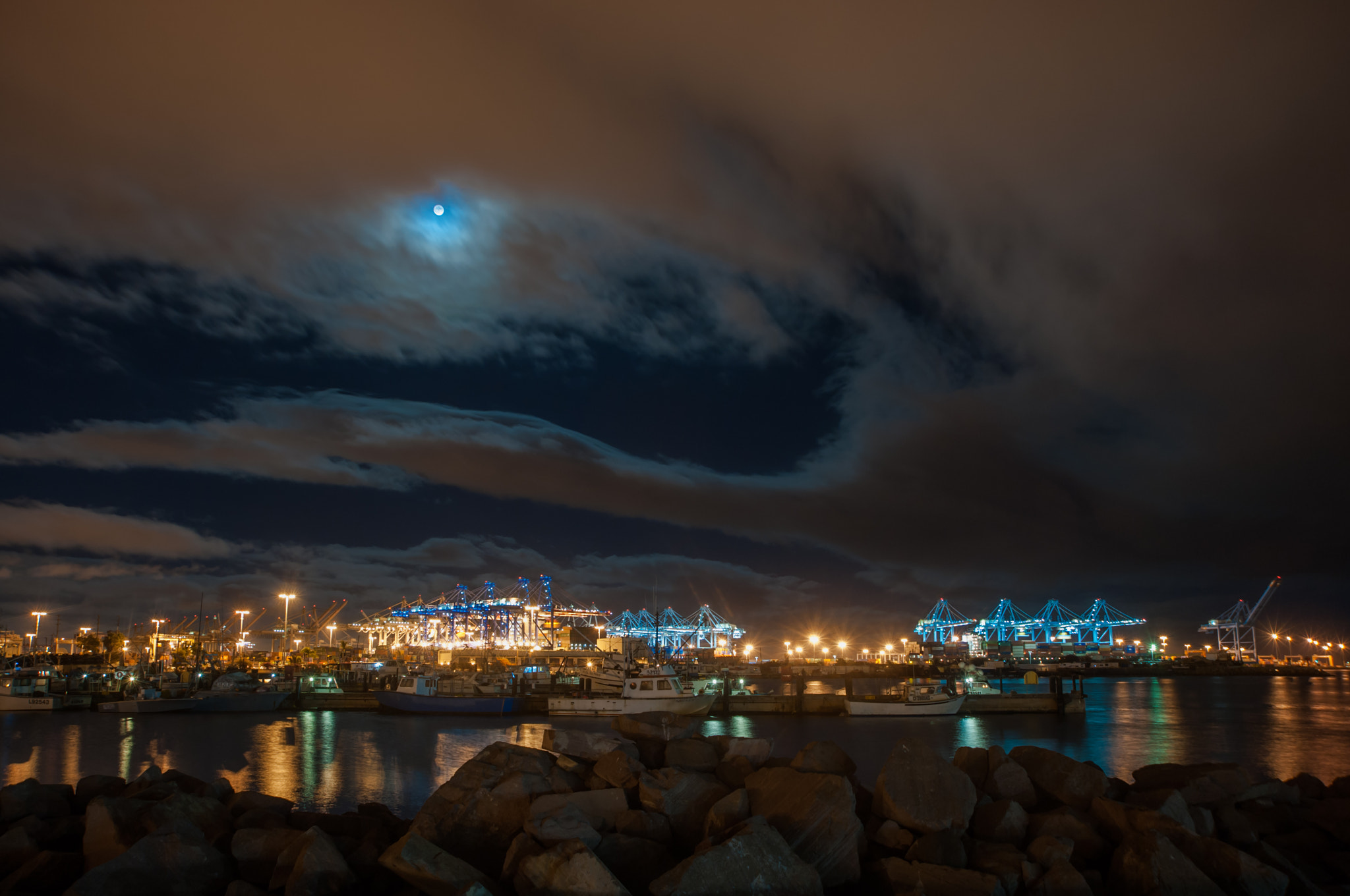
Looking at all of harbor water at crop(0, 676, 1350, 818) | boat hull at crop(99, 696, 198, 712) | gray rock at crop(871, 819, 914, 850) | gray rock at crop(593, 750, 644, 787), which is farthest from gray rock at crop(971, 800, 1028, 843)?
boat hull at crop(99, 696, 198, 712)

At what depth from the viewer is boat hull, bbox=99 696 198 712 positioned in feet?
199

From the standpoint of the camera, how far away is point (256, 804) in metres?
13.2

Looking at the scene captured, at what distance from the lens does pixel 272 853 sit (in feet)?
35.5

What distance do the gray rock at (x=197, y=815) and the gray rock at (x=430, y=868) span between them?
3437mm

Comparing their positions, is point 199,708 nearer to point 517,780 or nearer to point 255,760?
point 255,760

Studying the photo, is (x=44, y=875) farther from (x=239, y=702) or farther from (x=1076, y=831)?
(x=239, y=702)

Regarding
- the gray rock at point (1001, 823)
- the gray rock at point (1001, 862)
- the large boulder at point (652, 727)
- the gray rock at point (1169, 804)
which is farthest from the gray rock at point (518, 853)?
the gray rock at point (1169, 804)

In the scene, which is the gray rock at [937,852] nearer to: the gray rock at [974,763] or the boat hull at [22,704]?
the gray rock at [974,763]

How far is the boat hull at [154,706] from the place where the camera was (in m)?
60.6

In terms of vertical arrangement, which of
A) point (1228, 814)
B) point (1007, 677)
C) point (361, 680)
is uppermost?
point (1228, 814)

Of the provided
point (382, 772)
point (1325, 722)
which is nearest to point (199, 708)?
point (382, 772)

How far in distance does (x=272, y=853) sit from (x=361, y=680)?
3050 inches

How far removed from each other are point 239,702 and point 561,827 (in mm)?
63041

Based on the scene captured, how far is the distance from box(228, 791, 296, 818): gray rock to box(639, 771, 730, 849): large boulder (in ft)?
19.8
